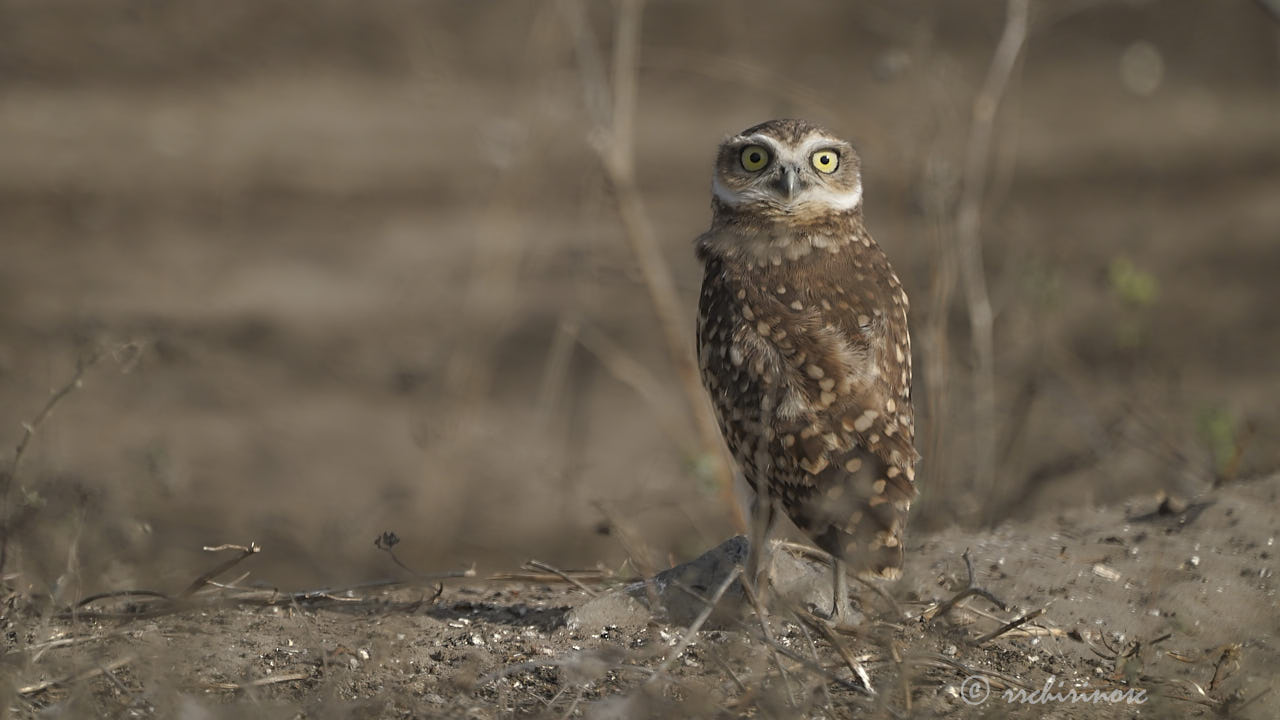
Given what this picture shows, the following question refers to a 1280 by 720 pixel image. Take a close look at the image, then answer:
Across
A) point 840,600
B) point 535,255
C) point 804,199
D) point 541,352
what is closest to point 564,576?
point 840,600

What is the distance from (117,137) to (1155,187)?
35.3 ft

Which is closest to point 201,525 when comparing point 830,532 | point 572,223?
point 572,223

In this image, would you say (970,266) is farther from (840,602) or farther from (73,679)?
(73,679)

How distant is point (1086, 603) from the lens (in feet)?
15.5

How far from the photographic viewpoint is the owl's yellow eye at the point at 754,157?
475 centimetres

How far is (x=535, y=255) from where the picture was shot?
10.6 metres

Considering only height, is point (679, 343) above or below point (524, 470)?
above

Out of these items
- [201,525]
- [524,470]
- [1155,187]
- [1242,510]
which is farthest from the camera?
[1155,187]

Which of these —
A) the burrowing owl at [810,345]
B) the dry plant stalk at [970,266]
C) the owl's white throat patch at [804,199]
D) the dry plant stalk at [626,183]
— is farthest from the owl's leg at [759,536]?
the dry plant stalk at [970,266]

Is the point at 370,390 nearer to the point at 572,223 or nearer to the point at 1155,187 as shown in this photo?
the point at 572,223

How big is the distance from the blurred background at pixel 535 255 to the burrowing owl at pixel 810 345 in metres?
1.39

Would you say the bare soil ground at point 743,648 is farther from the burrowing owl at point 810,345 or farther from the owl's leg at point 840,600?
the burrowing owl at point 810,345

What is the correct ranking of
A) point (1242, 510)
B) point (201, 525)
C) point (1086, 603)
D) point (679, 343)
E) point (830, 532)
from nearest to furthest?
point (830, 532), point (1086, 603), point (1242, 510), point (679, 343), point (201, 525)

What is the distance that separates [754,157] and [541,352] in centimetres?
698
